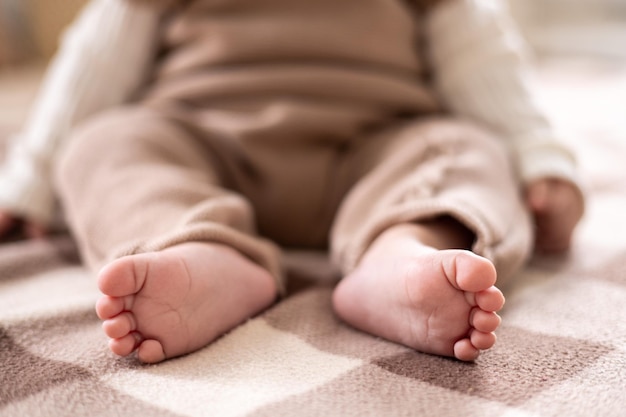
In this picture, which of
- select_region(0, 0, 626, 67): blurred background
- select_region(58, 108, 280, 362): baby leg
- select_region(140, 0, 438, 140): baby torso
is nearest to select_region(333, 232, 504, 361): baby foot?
select_region(58, 108, 280, 362): baby leg

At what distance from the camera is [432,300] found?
503mm

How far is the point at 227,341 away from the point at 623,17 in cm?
213

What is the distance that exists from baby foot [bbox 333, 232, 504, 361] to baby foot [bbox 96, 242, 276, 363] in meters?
0.11

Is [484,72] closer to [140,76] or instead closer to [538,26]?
[140,76]

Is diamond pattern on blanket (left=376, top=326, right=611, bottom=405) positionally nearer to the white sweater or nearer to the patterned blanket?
the patterned blanket

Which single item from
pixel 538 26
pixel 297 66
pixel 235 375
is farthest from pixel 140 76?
pixel 538 26

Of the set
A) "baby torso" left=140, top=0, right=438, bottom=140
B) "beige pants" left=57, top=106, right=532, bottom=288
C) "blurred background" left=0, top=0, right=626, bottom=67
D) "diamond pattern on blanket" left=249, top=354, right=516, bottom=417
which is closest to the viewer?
"diamond pattern on blanket" left=249, top=354, right=516, bottom=417

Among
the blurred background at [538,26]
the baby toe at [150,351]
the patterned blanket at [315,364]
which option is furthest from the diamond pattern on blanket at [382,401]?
the blurred background at [538,26]

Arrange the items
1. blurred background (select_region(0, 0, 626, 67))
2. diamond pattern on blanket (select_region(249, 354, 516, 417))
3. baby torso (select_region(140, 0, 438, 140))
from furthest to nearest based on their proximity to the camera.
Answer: blurred background (select_region(0, 0, 626, 67)) < baby torso (select_region(140, 0, 438, 140)) < diamond pattern on blanket (select_region(249, 354, 516, 417))

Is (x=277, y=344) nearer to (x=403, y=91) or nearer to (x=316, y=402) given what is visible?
(x=316, y=402)

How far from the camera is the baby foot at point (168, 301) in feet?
1.65

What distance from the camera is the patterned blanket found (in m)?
0.46

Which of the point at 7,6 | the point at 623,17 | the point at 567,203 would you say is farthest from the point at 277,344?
the point at 623,17

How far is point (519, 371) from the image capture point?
0.50 meters
